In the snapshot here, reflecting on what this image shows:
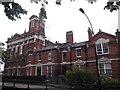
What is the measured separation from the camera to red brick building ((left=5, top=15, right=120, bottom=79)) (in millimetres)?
26188

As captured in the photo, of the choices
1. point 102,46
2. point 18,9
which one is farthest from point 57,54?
point 18,9

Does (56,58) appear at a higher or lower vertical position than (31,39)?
lower

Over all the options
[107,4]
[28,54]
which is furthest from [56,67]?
[107,4]

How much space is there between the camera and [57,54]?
32.9 m

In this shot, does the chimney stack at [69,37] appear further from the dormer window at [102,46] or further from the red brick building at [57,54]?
the dormer window at [102,46]

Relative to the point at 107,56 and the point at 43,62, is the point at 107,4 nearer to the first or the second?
the point at 107,56

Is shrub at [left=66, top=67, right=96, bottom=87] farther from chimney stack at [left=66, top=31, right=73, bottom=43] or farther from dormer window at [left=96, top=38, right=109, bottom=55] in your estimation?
chimney stack at [left=66, top=31, right=73, bottom=43]

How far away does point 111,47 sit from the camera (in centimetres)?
2641

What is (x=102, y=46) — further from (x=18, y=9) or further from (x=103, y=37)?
(x=18, y=9)

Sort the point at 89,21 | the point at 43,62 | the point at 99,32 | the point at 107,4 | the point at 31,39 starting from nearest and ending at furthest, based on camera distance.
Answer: the point at 107,4
the point at 89,21
the point at 99,32
the point at 43,62
the point at 31,39

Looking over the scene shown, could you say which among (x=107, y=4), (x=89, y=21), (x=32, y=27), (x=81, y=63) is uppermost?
(x=32, y=27)

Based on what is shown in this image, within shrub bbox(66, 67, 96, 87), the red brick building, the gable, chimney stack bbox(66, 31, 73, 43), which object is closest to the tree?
the red brick building

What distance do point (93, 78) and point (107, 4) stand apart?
15.5 meters

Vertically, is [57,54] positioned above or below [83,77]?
above
